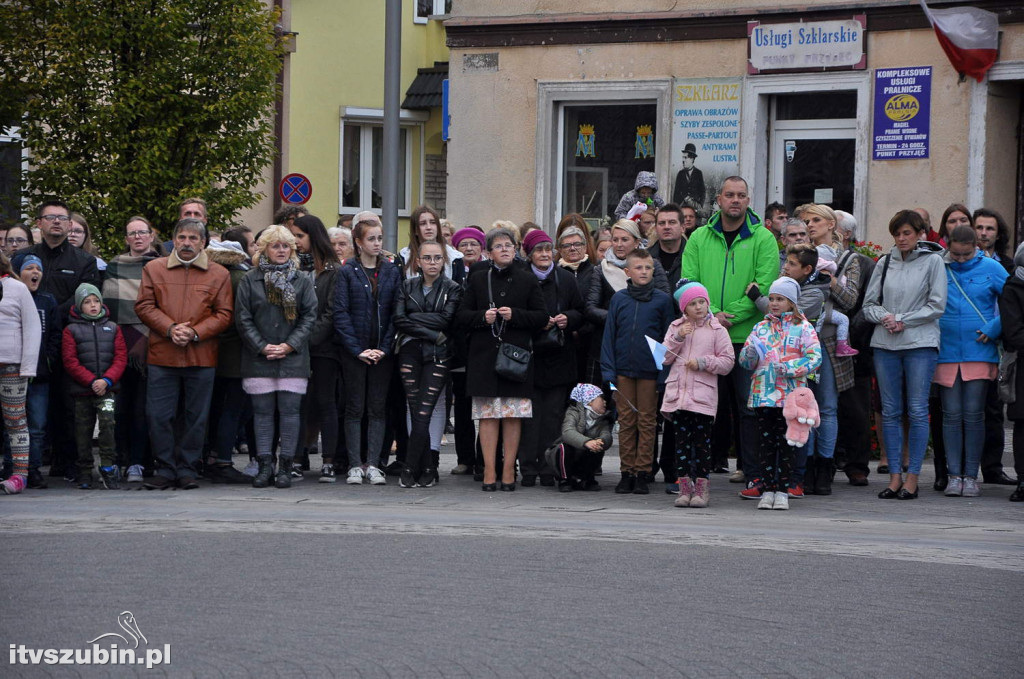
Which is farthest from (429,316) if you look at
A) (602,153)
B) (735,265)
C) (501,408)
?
(602,153)

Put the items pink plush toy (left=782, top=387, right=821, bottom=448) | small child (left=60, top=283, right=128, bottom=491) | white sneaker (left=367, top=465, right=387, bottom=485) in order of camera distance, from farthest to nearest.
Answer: white sneaker (left=367, top=465, right=387, bottom=485)
small child (left=60, top=283, right=128, bottom=491)
pink plush toy (left=782, top=387, right=821, bottom=448)

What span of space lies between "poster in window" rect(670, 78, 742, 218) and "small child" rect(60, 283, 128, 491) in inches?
376

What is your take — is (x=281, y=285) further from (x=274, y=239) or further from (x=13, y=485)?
(x=13, y=485)

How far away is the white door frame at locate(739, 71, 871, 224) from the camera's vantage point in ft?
60.3

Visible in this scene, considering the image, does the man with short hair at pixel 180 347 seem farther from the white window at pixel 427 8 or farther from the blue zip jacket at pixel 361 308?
the white window at pixel 427 8

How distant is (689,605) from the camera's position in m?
7.57

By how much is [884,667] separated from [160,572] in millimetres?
3805

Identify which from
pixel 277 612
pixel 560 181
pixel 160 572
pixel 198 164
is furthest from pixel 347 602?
pixel 560 181

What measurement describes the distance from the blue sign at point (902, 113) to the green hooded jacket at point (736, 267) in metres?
6.93

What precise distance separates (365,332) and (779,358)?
3209mm

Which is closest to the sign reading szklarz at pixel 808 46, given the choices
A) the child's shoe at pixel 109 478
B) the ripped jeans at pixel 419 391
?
the ripped jeans at pixel 419 391

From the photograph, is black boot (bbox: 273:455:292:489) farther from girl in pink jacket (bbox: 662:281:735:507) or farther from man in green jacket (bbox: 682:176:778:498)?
man in green jacket (bbox: 682:176:778:498)

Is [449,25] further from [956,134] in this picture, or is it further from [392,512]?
[392,512]

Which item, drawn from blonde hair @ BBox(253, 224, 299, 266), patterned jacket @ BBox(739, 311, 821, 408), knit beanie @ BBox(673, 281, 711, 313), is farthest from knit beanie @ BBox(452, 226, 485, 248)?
patterned jacket @ BBox(739, 311, 821, 408)
